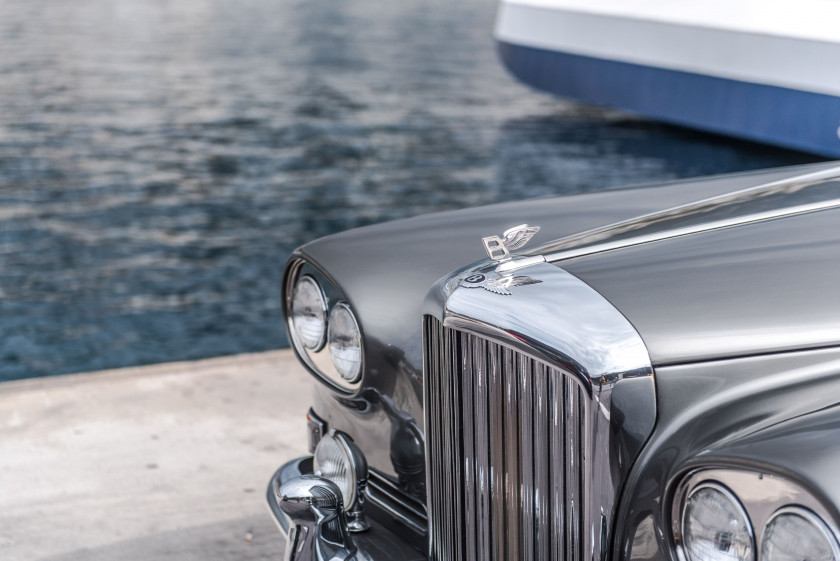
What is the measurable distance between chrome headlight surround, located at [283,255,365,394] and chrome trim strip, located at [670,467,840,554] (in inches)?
32.4

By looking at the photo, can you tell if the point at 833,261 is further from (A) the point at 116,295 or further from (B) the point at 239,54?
(B) the point at 239,54

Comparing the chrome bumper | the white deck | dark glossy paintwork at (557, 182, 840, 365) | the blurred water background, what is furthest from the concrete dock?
the white deck

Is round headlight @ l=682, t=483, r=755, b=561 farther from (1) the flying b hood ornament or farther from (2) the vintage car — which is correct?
(1) the flying b hood ornament

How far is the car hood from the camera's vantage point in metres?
1.42

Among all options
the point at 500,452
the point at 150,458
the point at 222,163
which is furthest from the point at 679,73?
the point at 500,452

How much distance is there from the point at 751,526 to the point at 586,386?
271mm

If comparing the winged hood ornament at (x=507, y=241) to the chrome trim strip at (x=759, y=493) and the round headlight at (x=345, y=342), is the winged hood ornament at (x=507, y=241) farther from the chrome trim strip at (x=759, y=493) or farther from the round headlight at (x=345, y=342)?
the chrome trim strip at (x=759, y=493)

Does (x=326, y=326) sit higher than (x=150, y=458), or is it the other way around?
(x=326, y=326)

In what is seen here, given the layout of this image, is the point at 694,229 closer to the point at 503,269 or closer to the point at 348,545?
the point at 503,269

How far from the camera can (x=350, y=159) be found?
10.3 meters

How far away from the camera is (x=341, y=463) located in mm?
1922

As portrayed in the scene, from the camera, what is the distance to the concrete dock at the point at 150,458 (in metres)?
2.57

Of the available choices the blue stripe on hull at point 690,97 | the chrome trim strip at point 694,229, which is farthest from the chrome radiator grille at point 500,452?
the blue stripe on hull at point 690,97

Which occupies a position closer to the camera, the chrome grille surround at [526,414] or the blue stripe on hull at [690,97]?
the chrome grille surround at [526,414]
